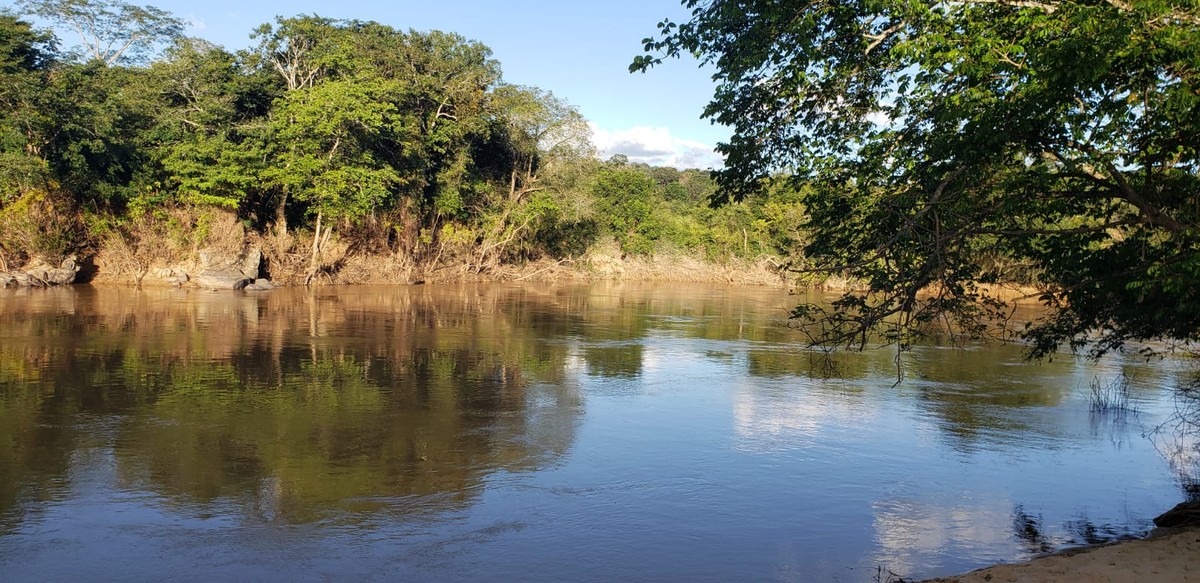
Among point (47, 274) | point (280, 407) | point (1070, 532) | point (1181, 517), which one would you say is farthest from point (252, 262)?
point (1181, 517)

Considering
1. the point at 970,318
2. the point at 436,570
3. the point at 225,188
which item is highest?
the point at 225,188

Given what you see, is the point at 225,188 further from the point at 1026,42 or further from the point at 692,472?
the point at 1026,42

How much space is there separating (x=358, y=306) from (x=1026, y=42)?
23271 mm

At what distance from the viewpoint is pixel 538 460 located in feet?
34.6

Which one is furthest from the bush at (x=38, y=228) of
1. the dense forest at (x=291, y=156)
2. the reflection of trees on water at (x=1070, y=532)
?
the reflection of trees on water at (x=1070, y=532)

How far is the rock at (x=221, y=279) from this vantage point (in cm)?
3164

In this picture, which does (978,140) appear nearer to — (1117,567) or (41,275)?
(1117,567)

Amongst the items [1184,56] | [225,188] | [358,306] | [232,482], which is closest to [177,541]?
[232,482]

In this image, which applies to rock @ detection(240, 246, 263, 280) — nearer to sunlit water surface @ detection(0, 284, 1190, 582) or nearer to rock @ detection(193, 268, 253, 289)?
rock @ detection(193, 268, 253, 289)

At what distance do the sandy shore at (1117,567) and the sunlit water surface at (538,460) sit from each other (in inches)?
34.5

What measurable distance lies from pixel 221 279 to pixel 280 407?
70.0ft

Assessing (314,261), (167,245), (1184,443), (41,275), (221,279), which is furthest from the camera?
(314,261)

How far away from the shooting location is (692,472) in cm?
1034

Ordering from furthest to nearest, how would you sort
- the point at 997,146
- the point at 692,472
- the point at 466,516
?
the point at 692,472, the point at 466,516, the point at 997,146
